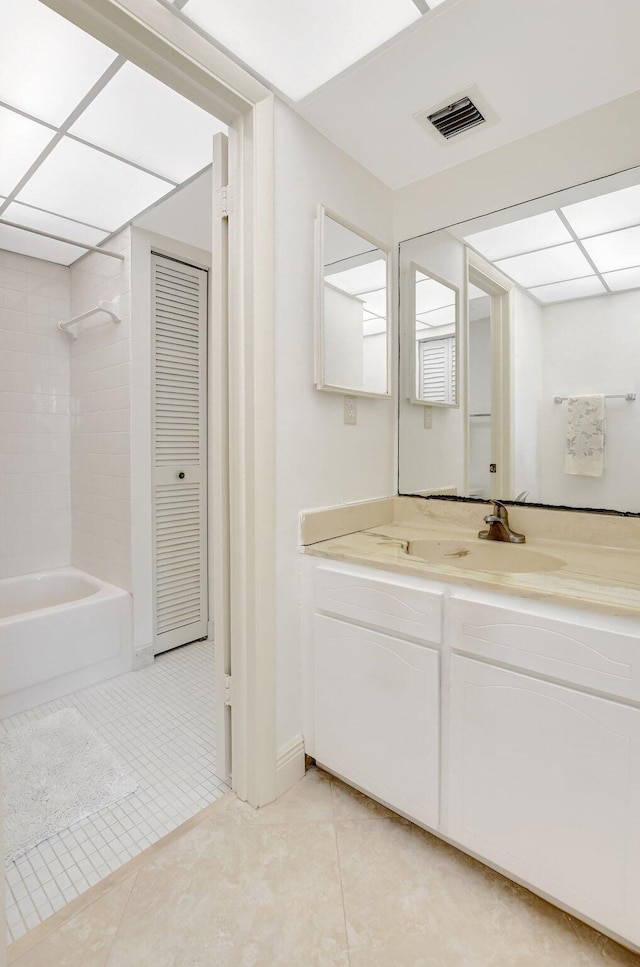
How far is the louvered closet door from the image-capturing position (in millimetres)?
2619

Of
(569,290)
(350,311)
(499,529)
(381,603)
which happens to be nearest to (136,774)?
(381,603)

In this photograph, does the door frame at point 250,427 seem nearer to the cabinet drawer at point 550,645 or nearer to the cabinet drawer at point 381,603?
the cabinet drawer at point 381,603

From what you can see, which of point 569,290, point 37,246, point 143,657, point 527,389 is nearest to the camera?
point 569,290

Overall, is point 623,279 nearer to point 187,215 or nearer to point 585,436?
point 585,436

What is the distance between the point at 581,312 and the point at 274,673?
1.59 metres

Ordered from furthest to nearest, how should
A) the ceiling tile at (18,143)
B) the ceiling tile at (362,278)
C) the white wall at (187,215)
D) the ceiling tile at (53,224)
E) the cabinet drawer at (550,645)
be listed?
1. the ceiling tile at (53,224)
2. the white wall at (187,215)
3. the ceiling tile at (362,278)
4. the ceiling tile at (18,143)
5. the cabinet drawer at (550,645)

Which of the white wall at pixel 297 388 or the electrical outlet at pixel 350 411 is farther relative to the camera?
the electrical outlet at pixel 350 411

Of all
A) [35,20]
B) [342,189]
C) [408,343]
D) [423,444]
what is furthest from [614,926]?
[35,20]

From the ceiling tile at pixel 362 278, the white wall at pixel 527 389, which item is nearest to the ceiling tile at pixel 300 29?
the ceiling tile at pixel 362 278

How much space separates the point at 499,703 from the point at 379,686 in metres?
0.37

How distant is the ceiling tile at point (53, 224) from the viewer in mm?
2287

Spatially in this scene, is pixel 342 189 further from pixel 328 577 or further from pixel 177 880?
pixel 177 880

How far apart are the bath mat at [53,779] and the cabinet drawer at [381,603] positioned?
98cm

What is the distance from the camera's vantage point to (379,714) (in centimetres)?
143
